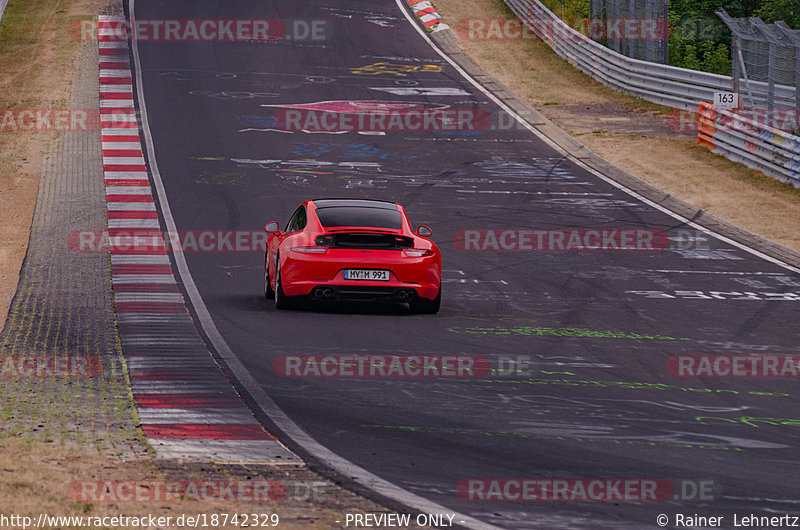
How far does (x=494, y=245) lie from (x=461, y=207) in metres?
3.33

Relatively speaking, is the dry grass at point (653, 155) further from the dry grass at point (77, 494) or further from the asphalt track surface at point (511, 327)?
the dry grass at point (77, 494)

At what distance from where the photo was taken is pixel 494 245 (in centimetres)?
1862

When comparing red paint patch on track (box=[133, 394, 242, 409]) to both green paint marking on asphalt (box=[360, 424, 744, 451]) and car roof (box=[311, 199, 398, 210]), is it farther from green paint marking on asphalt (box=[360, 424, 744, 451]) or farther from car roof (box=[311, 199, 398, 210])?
car roof (box=[311, 199, 398, 210])

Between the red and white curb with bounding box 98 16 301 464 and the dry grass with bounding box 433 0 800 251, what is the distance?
10.6 metres

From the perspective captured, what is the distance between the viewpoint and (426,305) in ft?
44.3

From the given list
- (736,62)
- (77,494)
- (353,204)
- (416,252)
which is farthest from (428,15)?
(77,494)

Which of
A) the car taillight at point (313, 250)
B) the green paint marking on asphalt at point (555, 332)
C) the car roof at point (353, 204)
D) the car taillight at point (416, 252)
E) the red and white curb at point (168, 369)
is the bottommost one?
the green paint marking on asphalt at point (555, 332)

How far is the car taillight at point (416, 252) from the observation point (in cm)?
1337

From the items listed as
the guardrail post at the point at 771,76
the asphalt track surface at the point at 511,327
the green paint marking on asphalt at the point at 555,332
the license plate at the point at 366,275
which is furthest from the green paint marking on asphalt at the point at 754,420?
the guardrail post at the point at 771,76

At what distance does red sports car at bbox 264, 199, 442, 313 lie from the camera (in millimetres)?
13203

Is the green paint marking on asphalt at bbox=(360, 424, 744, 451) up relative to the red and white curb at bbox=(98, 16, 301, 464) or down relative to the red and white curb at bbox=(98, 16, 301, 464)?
down

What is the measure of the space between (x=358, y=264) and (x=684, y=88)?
2120cm

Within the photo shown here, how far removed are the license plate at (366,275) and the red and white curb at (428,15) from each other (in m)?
32.0

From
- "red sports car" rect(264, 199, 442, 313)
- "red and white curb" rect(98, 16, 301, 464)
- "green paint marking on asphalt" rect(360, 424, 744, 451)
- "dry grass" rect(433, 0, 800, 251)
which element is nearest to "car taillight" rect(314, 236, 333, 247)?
"red sports car" rect(264, 199, 442, 313)
